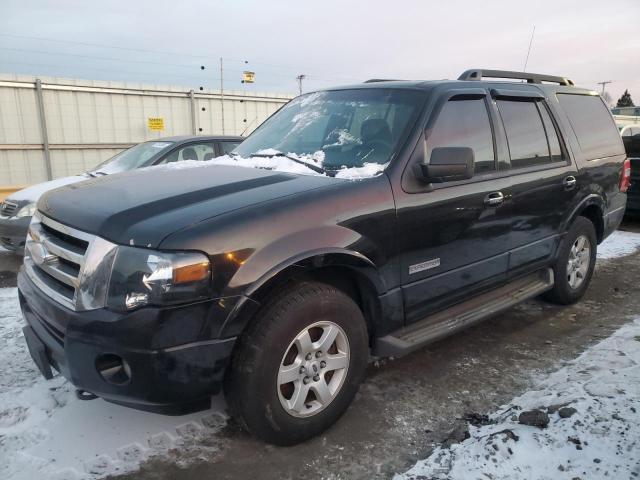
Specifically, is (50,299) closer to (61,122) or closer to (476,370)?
(476,370)

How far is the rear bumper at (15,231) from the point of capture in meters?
5.78

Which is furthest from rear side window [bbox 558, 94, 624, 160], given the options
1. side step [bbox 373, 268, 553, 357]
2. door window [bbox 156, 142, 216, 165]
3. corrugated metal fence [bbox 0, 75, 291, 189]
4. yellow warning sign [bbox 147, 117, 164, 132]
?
yellow warning sign [bbox 147, 117, 164, 132]

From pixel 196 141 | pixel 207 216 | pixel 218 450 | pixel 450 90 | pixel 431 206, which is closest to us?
pixel 207 216

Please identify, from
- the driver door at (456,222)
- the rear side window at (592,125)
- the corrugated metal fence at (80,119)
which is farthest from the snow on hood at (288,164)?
the corrugated metal fence at (80,119)

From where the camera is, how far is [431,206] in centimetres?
299

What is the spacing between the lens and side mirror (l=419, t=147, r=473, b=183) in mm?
2842

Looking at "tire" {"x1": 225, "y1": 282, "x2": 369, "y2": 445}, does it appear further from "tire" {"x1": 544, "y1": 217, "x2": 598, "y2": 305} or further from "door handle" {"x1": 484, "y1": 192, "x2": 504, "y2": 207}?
"tire" {"x1": 544, "y1": 217, "x2": 598, "y2": 305}

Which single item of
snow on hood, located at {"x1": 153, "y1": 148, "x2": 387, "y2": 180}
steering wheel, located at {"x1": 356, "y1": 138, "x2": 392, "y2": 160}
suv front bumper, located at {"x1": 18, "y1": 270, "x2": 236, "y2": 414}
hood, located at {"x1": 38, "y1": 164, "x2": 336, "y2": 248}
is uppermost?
steering wheel, located at {"x1": 356, "y1": 138, "x2": 392, "y2": 160}

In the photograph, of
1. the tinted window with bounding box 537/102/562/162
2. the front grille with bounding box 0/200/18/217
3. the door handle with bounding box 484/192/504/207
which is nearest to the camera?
the door handle with bounding box 484/192/504/207

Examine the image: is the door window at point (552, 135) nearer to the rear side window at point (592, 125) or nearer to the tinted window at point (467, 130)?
the rear side window at point (592, 125)

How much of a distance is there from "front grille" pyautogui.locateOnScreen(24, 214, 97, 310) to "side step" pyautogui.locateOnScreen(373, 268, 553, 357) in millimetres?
1653

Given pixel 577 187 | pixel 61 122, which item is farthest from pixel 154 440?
pixel 61 122

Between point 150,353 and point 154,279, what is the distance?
0.31 m

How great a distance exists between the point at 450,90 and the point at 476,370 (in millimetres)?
1924
